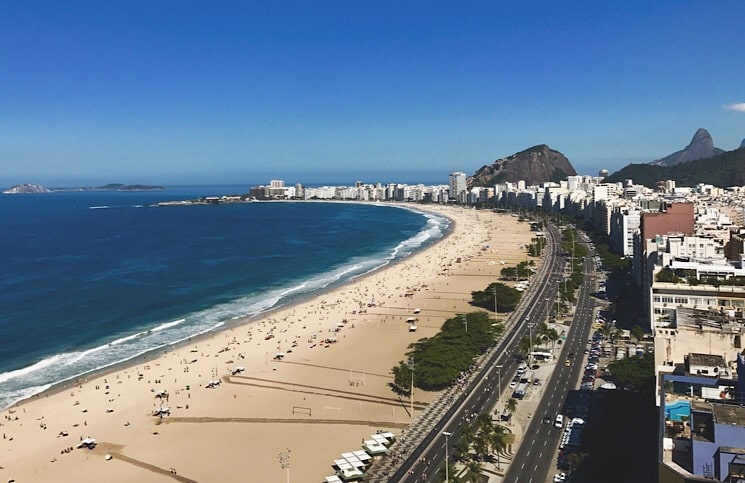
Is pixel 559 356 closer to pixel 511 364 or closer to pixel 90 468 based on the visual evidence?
pixel 511 364

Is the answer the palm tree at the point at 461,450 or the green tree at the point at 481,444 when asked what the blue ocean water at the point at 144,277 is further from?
the green tree at the point at 481,444

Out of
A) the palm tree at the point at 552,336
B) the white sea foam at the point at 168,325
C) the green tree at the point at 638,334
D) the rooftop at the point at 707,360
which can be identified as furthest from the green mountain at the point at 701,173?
the rooftop at the point at 707,360

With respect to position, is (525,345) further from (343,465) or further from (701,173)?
(701,173)

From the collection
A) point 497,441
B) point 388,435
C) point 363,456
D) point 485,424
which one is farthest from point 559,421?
point 363,456

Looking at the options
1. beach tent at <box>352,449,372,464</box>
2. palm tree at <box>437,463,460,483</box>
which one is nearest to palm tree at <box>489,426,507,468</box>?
palm tree at <box>437,463,460,483</box>

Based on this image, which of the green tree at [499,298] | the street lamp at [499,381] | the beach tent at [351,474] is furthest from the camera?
the green tree at [499,298]

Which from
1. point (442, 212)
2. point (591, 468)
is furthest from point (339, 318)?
point (442, 212)
